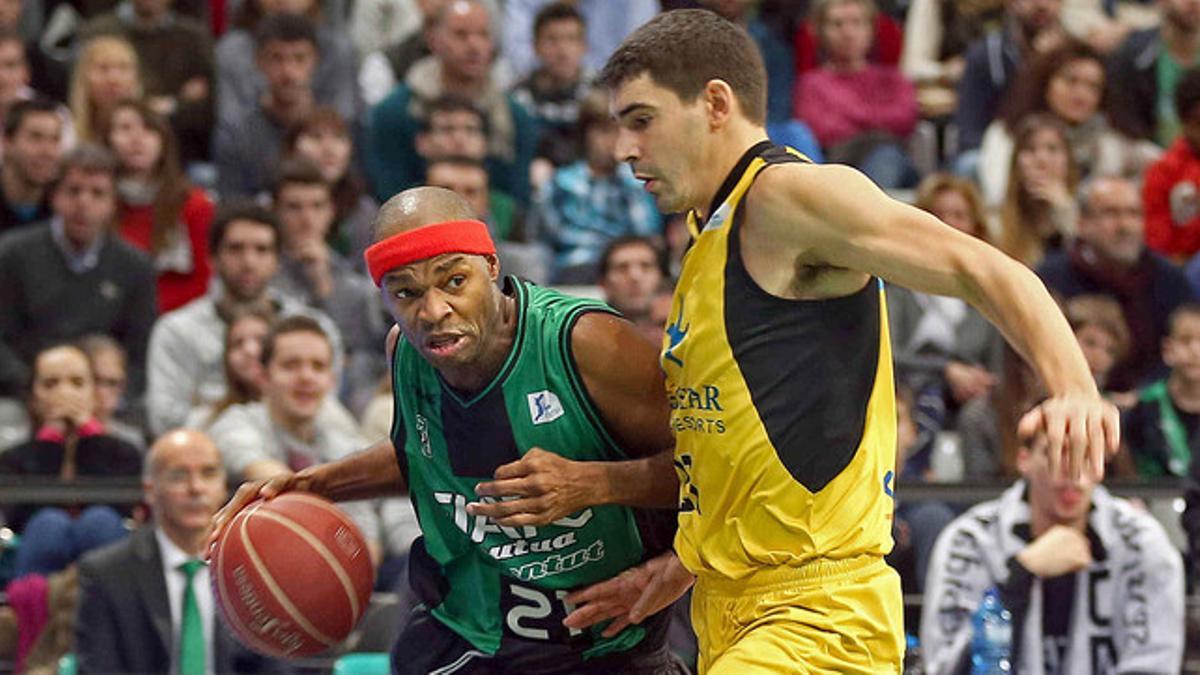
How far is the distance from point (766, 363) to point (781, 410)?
0.10 meters

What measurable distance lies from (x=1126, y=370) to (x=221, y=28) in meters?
5.41

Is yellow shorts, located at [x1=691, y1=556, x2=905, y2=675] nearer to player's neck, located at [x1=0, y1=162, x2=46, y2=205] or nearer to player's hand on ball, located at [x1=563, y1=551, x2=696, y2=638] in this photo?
player's hand on ball, located at [x1=563, y1=551, x2=696, y2=638]

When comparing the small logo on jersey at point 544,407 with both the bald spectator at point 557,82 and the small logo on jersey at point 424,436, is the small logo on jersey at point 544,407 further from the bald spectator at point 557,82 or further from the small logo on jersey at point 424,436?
the bald spectator at point 557,82

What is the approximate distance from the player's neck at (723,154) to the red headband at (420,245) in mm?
563

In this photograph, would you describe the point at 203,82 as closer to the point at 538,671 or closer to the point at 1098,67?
the point at 1098,67

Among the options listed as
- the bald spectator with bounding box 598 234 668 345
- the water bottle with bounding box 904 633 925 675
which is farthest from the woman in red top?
the water bottle with bounding box 904 633 925 675

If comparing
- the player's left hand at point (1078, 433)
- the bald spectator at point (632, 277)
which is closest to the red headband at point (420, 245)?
the player's left hand at point (1078, 433)

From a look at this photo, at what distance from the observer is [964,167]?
11289 millimetres

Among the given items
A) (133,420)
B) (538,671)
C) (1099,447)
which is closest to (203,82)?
(133,420)

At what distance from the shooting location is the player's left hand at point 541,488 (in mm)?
4758

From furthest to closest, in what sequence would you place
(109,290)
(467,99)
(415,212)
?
1. (467,99)
2. (109,290)
3. (415,212)

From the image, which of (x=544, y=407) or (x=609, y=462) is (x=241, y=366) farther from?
(x=609, y=462)

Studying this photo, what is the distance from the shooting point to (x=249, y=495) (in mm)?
5383

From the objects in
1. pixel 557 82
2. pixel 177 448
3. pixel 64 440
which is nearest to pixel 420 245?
pixel 177 448
